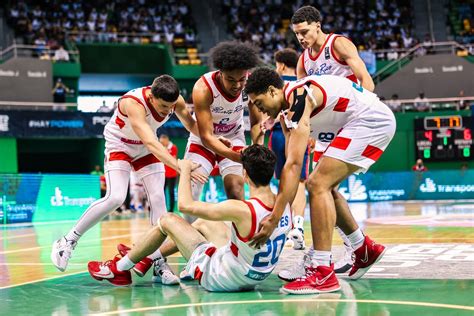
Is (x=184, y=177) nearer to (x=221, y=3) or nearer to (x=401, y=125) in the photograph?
(x=401, y=125)

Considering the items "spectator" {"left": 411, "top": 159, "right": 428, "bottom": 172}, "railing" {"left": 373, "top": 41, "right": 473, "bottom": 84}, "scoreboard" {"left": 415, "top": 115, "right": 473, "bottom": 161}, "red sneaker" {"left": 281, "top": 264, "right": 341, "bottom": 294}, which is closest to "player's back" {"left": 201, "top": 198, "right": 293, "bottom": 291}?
"red sneaker" {"left": 281, "top": 264, "right": 341, "bottom": 294}

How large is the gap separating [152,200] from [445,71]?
88.4ft

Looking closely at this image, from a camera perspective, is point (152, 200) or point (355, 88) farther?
point (152, 200)

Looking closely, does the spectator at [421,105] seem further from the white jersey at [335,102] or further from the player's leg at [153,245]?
the player's leg at [153,245]

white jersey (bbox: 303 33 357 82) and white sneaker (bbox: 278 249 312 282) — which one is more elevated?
white jersey (bbox: 303 33 357 82)

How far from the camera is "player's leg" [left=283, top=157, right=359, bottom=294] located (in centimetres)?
563

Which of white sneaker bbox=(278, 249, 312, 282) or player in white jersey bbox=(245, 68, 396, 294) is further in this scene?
white sneaker bbox=(278, 249, 312, 282)

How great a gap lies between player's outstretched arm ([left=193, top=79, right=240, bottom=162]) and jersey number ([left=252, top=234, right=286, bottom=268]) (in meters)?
1.33

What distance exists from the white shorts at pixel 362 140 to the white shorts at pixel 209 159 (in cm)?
158

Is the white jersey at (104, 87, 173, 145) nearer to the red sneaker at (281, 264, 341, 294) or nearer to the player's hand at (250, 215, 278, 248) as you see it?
the player's hand at (250, 215, 278, 248)

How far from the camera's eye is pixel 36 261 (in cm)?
857

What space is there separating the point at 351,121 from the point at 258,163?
1024mm

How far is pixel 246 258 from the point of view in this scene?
5562 mm

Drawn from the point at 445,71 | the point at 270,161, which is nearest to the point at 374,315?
the point at 270,161
